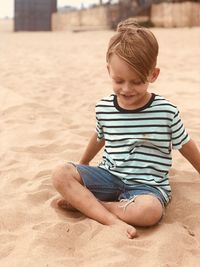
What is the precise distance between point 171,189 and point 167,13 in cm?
1582

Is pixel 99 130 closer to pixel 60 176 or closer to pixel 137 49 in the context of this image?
pixel 60 176

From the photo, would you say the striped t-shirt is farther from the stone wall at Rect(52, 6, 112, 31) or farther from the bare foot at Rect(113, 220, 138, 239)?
the stone wall at Rect(52, 6, 112, 31)

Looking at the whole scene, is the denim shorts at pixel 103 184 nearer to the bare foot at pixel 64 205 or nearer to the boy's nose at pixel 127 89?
the bare foot at pixel 64 205

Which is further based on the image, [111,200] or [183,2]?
[183,2]

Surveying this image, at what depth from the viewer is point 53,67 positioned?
26.9 ft

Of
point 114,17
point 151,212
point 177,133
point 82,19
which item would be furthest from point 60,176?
point 82,19

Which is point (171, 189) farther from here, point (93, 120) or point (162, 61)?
point (162, 61)

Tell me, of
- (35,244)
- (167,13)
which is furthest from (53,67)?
(167,13)

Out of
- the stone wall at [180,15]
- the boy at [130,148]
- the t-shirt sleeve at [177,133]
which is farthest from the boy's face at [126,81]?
the stone wall at [180,15]

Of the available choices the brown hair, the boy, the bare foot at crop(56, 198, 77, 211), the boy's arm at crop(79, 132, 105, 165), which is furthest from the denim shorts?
the brown hair

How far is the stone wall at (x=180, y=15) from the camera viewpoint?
16.7 meters

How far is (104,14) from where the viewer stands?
21062 mm

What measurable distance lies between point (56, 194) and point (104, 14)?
19.4 meters

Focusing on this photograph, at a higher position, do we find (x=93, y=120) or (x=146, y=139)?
(x=146, y=139)
